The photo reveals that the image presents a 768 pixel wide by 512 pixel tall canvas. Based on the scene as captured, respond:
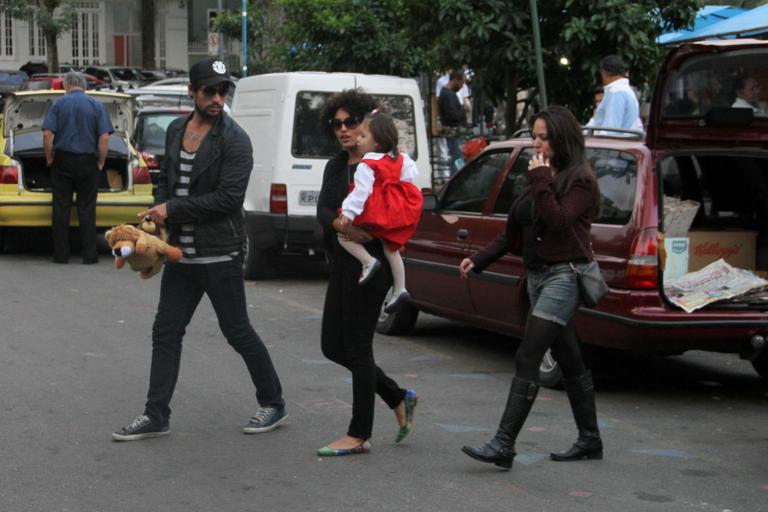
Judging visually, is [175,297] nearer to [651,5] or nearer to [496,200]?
[496,200]

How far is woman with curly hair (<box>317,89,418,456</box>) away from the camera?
20.7ft

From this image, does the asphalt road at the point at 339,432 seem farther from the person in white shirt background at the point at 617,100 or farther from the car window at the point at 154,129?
the car window at the point at 154,129

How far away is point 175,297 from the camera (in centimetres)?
676

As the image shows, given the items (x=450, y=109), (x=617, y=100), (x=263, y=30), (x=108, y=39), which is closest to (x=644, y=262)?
(x=617, y=100)

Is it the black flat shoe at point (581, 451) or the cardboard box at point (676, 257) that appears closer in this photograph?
the black flat shoe at point (581, 451)

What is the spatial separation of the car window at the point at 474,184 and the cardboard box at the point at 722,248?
53.7 inches

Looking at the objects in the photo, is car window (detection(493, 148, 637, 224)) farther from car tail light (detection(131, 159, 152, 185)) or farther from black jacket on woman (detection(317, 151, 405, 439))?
car tail light (detection(131, 159, 152, 185))

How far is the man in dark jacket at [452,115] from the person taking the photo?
19.1 meters

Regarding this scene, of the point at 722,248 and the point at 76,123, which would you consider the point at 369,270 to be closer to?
the point at 722,248

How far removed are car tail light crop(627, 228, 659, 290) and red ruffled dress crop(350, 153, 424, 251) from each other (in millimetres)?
1745

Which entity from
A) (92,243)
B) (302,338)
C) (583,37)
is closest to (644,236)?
(302,338)

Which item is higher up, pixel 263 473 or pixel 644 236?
pixel 644 236

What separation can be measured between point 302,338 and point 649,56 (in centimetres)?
581

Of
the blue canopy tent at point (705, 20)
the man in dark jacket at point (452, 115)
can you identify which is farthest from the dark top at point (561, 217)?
the man in dark jacket at point (452, 115)
